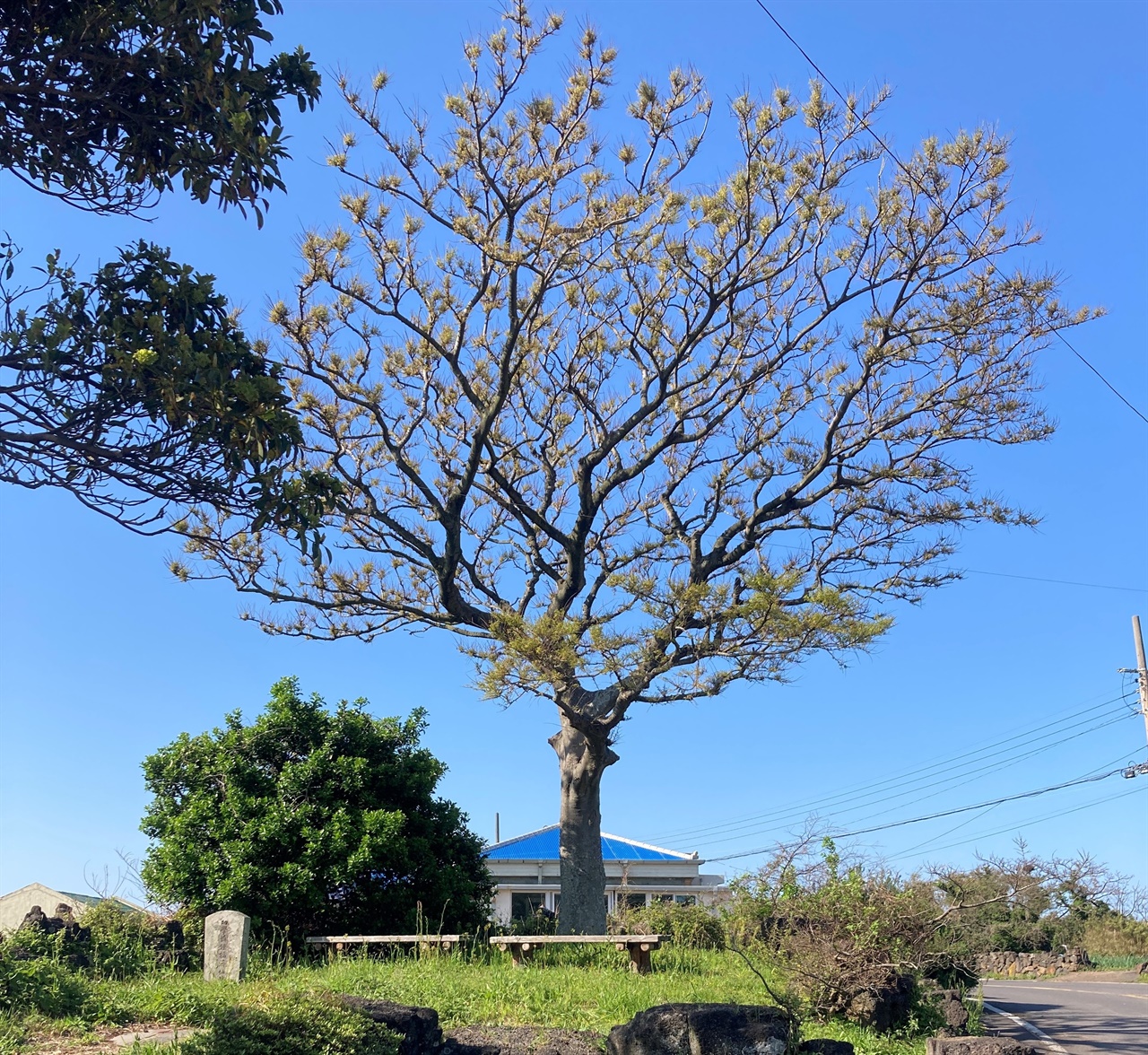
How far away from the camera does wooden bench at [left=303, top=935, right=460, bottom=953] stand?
11956 millimetres

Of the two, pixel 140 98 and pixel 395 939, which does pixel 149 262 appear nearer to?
pixel 140 98

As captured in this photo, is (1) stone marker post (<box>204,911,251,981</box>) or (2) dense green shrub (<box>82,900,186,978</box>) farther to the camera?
(2) dense green shrub (<box>82,900,186,978</box>)

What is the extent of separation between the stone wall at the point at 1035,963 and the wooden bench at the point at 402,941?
75.7ft

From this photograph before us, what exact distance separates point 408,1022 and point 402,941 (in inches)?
182

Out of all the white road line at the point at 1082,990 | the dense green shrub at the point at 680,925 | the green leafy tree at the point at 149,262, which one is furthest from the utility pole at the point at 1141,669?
the green leafy tree at the point at 149,262

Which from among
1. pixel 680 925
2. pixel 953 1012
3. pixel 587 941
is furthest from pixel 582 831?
pixel 953 1012

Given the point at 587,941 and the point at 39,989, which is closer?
the point at 39,989

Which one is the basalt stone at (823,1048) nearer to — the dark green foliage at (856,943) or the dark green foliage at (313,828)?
the dark green foliage at (856,943)

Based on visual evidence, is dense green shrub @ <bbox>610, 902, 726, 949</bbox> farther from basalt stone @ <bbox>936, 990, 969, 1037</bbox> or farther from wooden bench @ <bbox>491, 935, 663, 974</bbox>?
basalt stone @ <bbox>936, 990, 969, 1037</bbox>

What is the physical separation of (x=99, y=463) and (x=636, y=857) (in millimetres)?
25054

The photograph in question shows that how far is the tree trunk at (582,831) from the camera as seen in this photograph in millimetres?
15742

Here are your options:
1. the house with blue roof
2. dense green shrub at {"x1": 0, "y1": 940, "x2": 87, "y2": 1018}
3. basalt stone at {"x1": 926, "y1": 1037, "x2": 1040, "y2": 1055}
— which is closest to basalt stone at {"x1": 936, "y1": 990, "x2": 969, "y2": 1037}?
basalt stone at {"x1": 926, "y1": 1037, "x2": 1040, "y2": 1055}

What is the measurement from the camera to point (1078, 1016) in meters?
Answer: 15.9

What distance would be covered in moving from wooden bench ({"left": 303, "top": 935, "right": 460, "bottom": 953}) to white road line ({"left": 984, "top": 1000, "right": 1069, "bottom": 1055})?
692 cm
